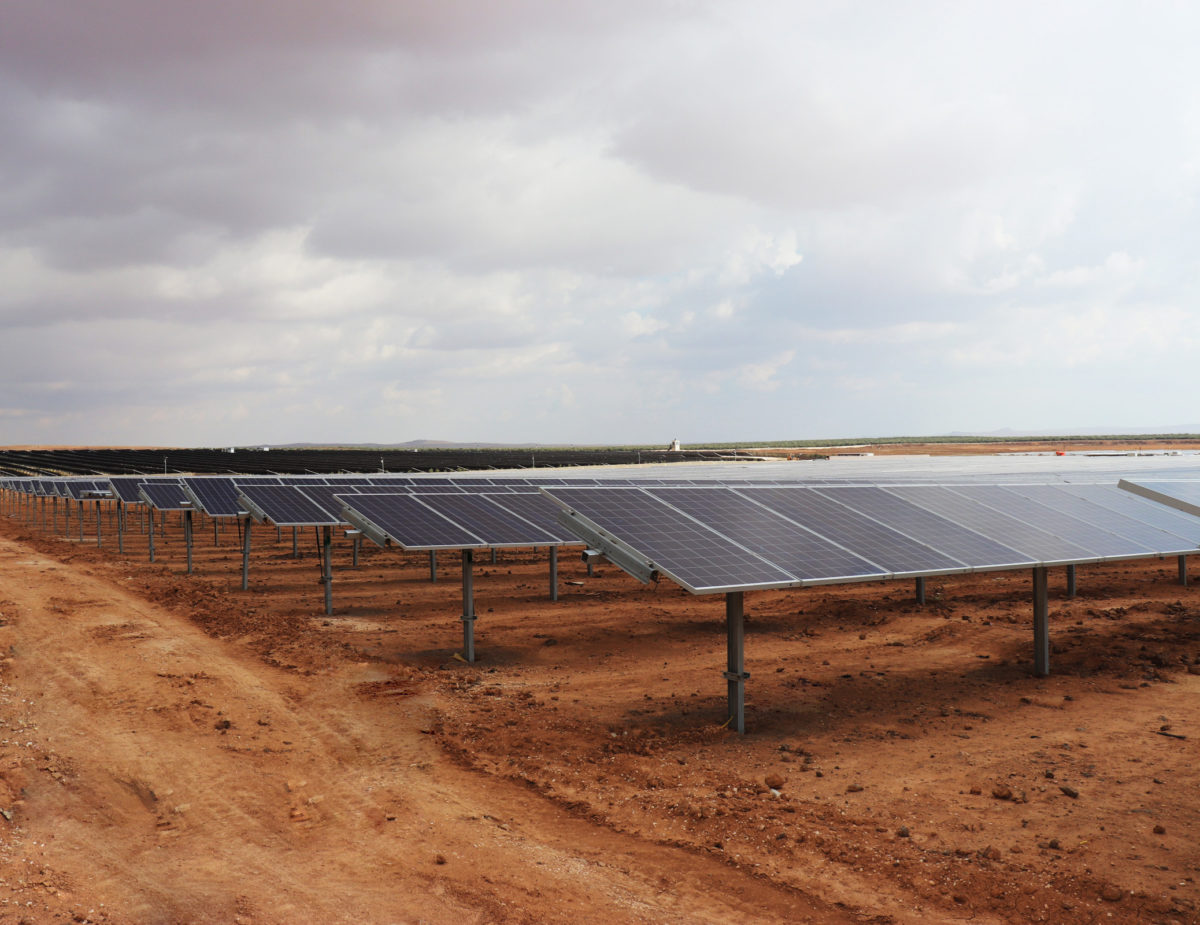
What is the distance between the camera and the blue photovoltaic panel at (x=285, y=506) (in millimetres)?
25406

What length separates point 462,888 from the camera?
794 cm

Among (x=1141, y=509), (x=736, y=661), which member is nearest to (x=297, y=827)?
(x=736, y=661)

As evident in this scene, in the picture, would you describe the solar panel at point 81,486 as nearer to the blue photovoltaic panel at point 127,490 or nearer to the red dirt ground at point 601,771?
the blue photovoltaic panel at point 127,490

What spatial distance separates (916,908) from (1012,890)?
3.43ft

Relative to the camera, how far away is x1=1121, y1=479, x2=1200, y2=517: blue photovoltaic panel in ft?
55.5

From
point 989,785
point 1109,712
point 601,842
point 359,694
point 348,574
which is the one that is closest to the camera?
point 601,842

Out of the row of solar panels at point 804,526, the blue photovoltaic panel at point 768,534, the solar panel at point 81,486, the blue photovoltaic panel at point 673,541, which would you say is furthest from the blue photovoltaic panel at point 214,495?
the blue photovoltaic panel at point 768,534

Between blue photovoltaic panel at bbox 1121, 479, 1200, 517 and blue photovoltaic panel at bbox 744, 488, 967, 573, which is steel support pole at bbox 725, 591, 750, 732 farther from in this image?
blue photovoltaic panel at bbox 1121, 479, 1200, 517

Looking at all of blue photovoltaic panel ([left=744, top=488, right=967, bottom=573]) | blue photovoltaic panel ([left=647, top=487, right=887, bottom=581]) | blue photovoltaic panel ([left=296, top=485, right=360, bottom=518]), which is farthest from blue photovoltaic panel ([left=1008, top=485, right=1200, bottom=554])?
blue photovoltaic panel ([left=296, top=485, right=360, bottom=518])

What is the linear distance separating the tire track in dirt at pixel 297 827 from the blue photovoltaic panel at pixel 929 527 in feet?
28.0

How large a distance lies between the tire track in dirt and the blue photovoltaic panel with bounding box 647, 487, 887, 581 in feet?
17.3

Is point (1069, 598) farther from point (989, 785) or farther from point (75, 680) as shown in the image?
point (75, 680)

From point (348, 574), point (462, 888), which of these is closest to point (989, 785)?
point (462, 888)

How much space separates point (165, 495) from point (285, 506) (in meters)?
14.5
